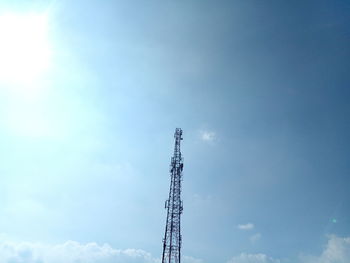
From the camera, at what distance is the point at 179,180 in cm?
4766

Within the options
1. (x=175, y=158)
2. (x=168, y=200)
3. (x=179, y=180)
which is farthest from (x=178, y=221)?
(x=175, y=158)

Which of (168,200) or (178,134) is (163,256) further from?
(178,134)

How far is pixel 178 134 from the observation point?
50.3m

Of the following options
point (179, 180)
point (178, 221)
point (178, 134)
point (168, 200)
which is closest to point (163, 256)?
point (178, 221)

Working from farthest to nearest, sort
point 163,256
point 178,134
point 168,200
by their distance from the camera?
point 178,134 → point 168,200 → point 163,256

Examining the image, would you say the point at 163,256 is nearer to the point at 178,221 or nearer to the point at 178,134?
the point at 178,221

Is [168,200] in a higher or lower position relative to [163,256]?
higher

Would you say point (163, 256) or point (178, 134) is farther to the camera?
point (178, 134)

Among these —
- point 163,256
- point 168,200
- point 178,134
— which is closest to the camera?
point 163,256

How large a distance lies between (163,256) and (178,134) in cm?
2147

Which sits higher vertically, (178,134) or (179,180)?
(178,134)

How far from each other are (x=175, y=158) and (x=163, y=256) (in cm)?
1679

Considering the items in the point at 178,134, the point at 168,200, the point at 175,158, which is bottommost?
the point at 168,200

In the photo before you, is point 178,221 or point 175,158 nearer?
point 178,221
